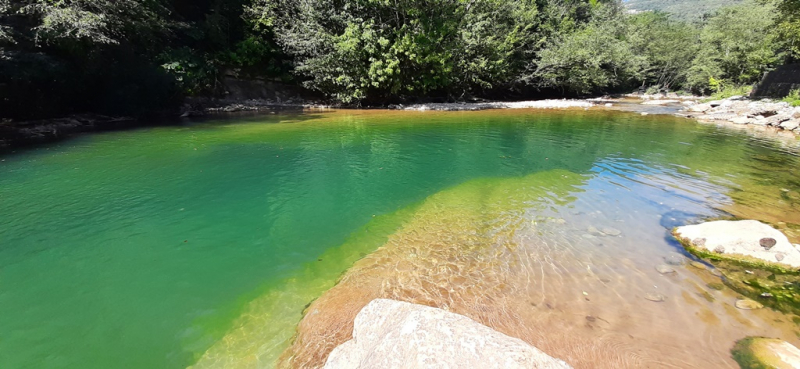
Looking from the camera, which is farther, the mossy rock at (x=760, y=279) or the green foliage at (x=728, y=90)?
the green foliage at (x=728, y=90)

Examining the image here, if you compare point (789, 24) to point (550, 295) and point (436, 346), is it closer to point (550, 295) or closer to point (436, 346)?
point (550, 295)

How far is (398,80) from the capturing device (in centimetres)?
2844

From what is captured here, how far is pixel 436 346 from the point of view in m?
2.37

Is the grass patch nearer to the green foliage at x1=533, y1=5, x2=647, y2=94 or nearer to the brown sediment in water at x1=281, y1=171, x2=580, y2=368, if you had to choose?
the green foliage at x1=533, y1=5, x2=647, y2=94

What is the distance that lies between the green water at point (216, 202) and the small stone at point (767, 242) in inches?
57.1

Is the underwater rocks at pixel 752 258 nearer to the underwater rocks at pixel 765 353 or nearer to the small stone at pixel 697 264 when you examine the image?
the small stone at pixel 697 264

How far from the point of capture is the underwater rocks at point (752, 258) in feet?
15.9

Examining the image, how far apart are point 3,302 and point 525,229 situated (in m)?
8.30

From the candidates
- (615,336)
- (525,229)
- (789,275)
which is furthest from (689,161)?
(615,336)

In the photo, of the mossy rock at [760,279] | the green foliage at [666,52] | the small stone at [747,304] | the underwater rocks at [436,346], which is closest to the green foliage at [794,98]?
the green foliage at [666,52]

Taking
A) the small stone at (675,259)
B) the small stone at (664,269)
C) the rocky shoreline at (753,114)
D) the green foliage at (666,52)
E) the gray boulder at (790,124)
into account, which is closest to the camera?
the small stone at (664,269)

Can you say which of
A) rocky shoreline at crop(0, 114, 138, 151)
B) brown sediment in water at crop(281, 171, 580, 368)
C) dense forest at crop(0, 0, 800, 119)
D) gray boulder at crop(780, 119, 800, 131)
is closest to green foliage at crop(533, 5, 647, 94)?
dense forest at crop(0, 0, 800, 119)

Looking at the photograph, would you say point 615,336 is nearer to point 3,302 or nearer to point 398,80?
point 3,302

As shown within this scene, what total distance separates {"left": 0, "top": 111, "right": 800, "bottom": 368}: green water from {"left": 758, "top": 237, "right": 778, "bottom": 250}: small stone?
145 cm
